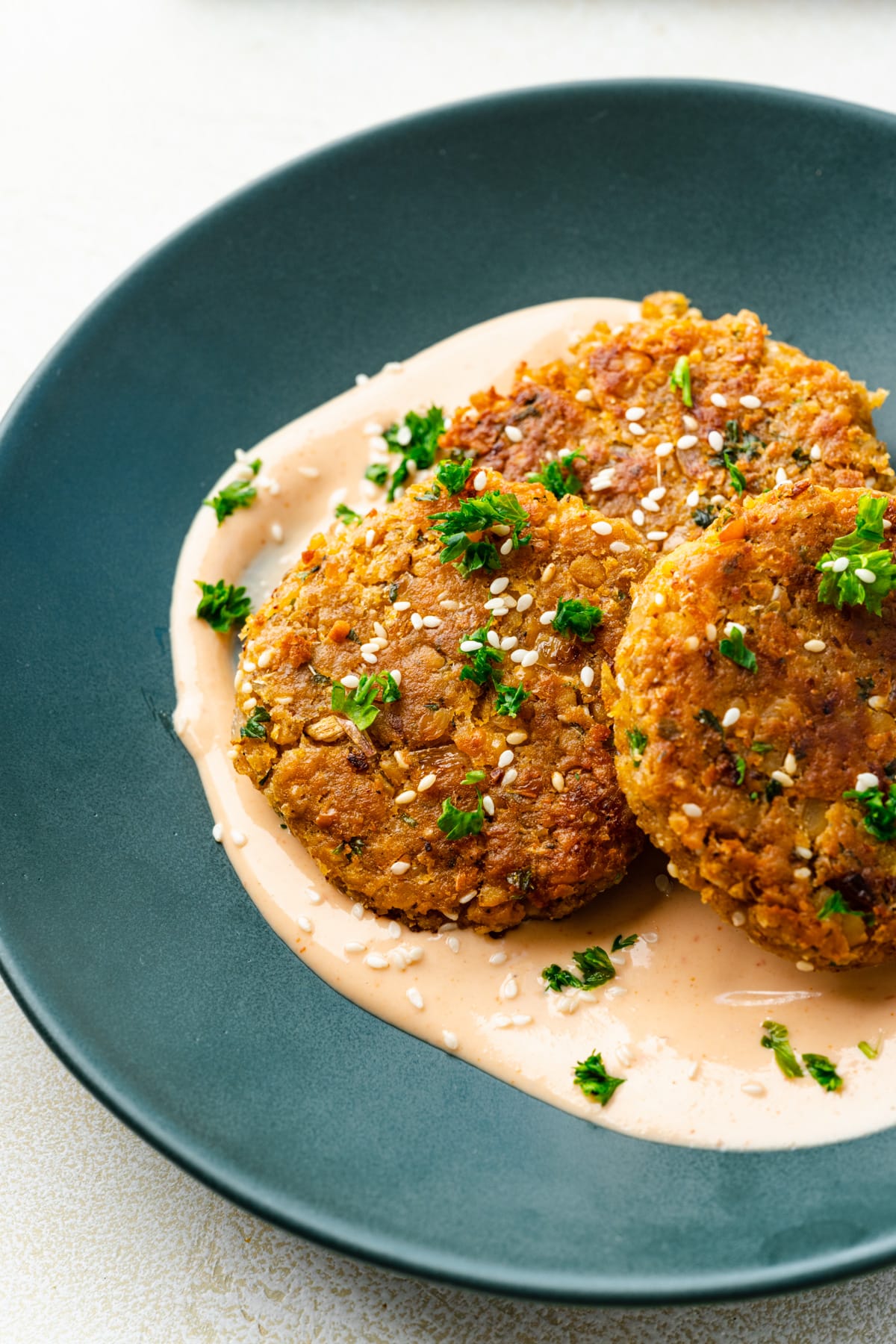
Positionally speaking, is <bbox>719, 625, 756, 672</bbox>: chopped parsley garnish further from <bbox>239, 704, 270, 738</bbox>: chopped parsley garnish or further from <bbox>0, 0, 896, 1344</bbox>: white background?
<bbox>0, 0, 896, 1344</bbox>: white background

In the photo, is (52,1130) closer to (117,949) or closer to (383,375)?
(117,949)

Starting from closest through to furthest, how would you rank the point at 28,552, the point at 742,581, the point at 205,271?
1. the point at 742,581
2. the point at 28,552
3. the point at 205,271

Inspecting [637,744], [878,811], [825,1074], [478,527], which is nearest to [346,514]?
[478,527]

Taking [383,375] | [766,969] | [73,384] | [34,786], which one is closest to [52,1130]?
[34,786]

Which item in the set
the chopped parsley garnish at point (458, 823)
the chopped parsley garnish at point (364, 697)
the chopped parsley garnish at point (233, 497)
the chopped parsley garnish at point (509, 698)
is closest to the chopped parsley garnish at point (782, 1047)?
the chopped parsley garnish at point (458, 823)

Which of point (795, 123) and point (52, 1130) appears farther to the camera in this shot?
point (795, 123)

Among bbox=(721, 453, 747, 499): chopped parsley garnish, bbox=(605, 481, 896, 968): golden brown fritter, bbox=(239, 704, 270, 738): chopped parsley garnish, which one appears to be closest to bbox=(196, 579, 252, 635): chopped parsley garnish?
bbox=(239, 704, 270, 738): chopped parsley garnish

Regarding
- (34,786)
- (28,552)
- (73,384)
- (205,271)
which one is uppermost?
(205,271)

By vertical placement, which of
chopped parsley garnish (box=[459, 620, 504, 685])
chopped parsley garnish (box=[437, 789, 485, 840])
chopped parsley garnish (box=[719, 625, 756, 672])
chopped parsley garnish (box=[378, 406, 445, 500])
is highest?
chopped parsley garnish (box=[378, 406, 445, 500])
